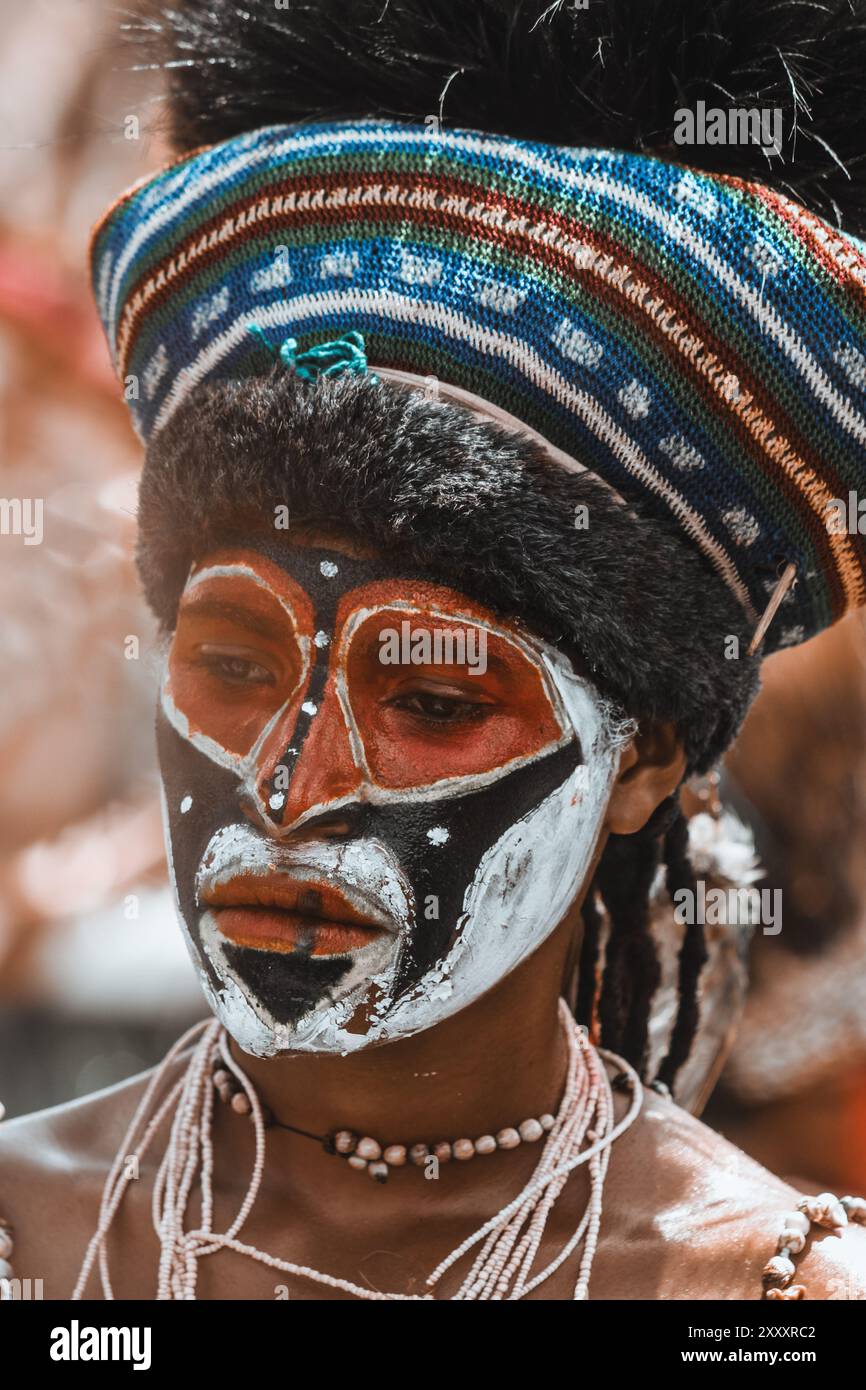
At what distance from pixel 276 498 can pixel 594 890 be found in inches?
48.9

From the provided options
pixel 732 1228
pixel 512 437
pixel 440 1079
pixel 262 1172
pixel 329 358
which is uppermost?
pixel 329 358

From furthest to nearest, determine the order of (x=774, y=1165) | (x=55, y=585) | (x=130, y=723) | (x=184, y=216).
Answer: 1. (x=130, y=723)
2. (x=55, y=585)
3. (x=774, y=1165)
4. (x=184, y=216)

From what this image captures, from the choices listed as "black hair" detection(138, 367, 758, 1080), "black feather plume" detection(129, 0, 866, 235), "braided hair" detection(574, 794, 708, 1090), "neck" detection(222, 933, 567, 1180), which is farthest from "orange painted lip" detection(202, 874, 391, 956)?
"black feather plume" detection(129, 0, 866, 235)

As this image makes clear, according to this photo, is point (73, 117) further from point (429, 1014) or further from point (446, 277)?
point (429, 1014)

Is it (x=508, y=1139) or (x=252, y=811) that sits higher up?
(x=252, y=811)

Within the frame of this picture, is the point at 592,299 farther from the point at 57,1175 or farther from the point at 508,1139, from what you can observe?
the point at 57,1175

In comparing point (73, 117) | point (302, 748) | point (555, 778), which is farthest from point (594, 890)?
point (73, 117)

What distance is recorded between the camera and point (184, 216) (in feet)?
8.38

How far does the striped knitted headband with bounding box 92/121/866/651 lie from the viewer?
229 centimetres

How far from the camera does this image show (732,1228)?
8.14 feet

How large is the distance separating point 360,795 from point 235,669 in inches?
14.0

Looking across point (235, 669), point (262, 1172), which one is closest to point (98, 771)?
point (262, 1172)

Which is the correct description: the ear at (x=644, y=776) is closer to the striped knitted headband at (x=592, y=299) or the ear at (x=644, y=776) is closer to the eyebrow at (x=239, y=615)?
the striped knitted headband at (x=592, y=299)

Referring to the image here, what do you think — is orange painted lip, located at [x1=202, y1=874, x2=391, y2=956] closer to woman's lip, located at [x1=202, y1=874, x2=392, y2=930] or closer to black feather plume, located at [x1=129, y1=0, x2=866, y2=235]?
woman's lip, located at [x1=202, y1=874, x2=392, y2=930]
